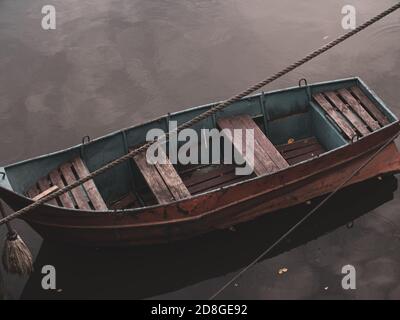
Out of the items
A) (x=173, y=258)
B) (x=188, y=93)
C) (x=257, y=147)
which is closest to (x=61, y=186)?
(x=173, y=258)

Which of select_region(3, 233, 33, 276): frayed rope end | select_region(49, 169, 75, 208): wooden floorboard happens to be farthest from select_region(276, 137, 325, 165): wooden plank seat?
select_region(3, 233, 33, 276): frayed rope end

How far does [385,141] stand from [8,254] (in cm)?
841

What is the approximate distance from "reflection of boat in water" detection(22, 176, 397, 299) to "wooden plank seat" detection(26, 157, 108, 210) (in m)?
1.33

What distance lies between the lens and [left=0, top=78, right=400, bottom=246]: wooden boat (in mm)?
11656

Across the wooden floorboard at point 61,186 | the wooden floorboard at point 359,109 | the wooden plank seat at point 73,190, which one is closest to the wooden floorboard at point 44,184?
the wooden plank seat at point 73,190

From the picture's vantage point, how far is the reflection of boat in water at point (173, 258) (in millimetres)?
12172

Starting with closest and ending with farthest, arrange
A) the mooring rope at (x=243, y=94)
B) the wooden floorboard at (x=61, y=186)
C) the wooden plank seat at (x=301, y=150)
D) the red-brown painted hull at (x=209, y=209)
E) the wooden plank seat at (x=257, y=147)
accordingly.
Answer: the mooring rope at (x=243, y=94)
the red-brown painted hull at (x=209, y=209)
the wooden floorboard at (x=61, y=186)
the wooden plank seat at (x=257, y=147)
the wooden plank seat at (x=301, y=150)

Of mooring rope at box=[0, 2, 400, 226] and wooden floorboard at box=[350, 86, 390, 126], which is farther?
wooden floorboard at box=[350, 86, 390, 126]

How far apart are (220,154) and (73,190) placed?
11.9ft

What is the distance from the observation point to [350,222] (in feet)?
43.2

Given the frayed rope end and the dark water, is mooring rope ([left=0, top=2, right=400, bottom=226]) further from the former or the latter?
the dark water

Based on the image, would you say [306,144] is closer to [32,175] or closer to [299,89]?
[299,89]

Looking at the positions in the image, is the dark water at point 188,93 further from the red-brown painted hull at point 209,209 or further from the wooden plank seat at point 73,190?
the wooden plank seat at point 73,190

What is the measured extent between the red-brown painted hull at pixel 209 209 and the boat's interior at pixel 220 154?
0.41 meters
